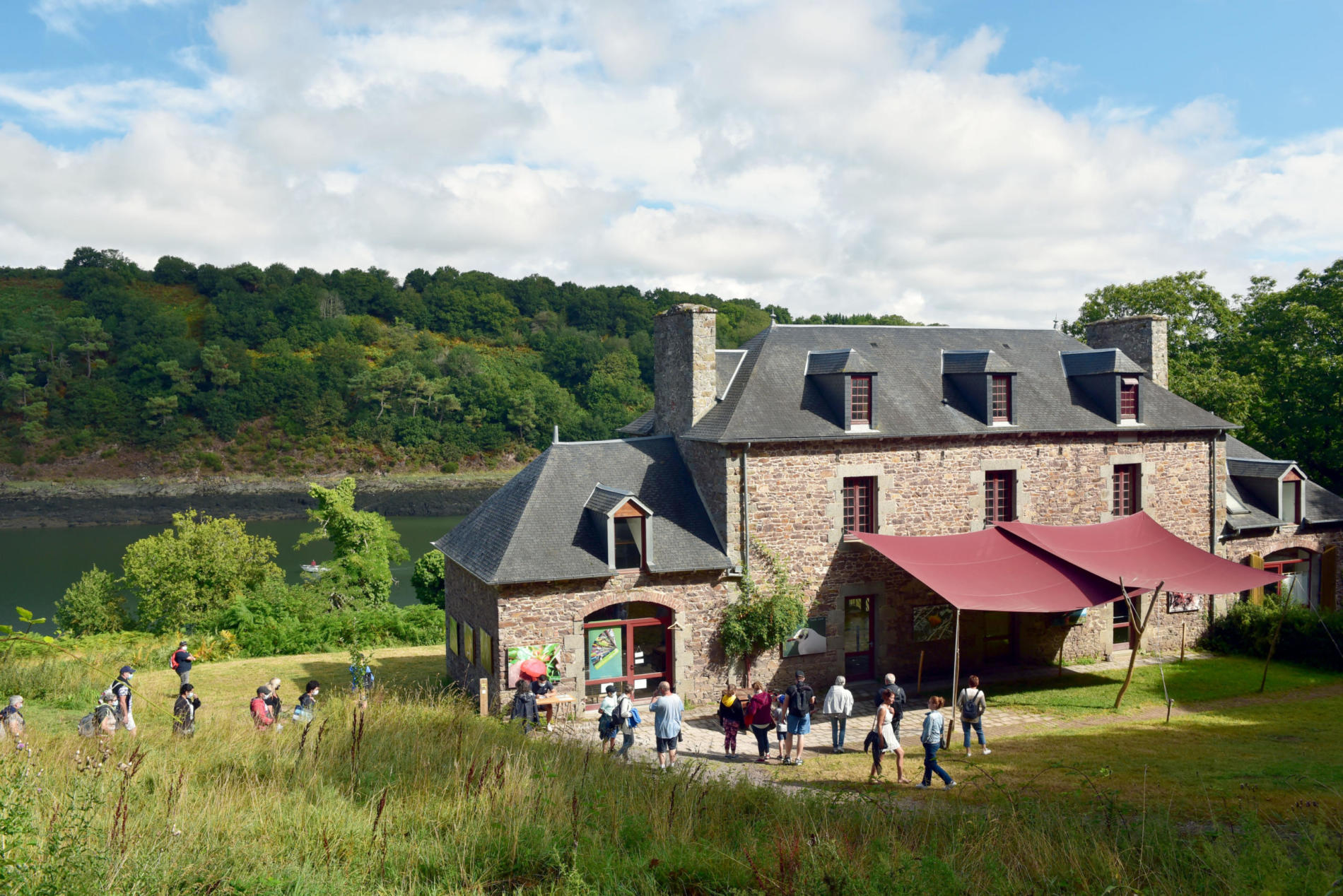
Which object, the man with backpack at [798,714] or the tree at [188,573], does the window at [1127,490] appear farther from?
the tree at [188,573]

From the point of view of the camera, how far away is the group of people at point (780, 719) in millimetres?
11219

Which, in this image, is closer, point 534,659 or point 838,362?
point 534,659

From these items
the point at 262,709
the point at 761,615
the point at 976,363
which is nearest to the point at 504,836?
the point at 262,709

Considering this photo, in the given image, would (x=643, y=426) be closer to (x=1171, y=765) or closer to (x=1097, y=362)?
(x=1097, y=362)

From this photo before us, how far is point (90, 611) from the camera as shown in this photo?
26391 mm

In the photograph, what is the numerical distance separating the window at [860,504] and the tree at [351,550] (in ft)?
53.7

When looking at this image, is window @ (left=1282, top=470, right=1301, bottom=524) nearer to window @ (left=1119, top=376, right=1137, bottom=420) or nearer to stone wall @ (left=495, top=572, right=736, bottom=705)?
window @ (left=1119, top=376, right=1137, bottom=420)

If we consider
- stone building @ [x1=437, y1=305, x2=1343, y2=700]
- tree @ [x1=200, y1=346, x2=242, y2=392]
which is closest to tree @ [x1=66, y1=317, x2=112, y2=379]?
tree @ [x1=200, y1=346, x2=242, y2=392]

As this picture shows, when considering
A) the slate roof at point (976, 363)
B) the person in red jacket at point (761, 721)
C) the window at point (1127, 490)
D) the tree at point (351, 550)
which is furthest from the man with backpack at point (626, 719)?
the tree at point (351, 550)

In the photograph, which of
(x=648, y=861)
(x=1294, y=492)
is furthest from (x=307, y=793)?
(x=1294, y=492)

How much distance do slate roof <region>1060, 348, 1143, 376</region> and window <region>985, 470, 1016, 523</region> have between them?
333 cm

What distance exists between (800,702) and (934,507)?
6.18 metres

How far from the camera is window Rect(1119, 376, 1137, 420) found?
1841 centimetres

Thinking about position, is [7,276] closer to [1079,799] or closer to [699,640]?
[699,640]
